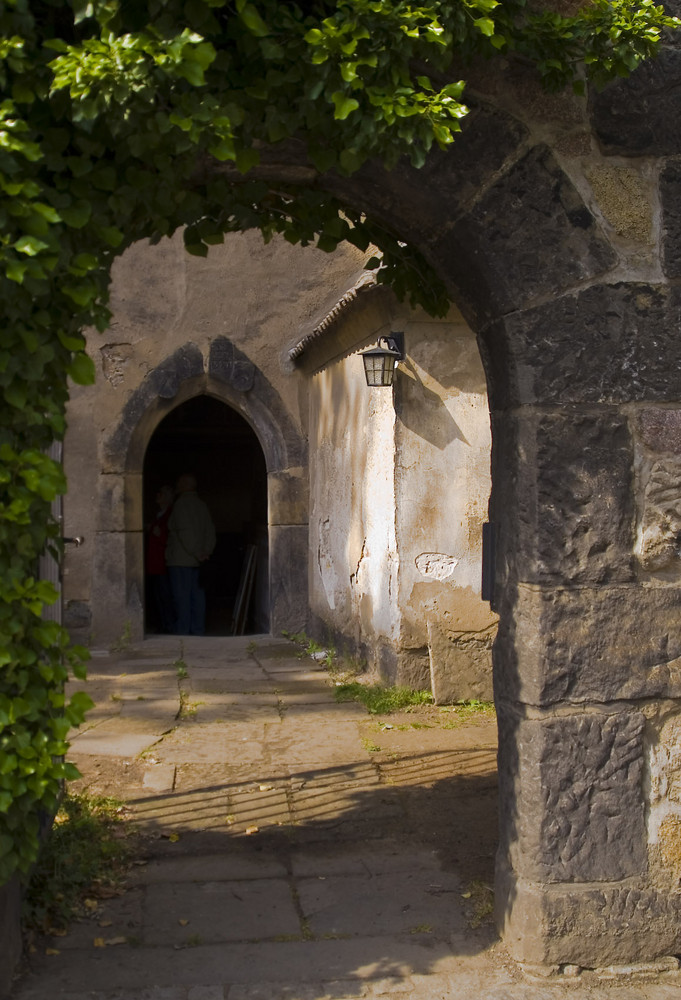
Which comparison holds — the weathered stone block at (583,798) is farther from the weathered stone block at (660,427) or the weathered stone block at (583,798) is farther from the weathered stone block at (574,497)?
the weathered stone block at (660,427)

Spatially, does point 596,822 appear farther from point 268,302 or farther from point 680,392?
point 268,302

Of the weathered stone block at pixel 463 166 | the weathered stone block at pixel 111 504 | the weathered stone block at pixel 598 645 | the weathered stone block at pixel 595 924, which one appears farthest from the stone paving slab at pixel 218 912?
the weathered stone block at pixel 111 504

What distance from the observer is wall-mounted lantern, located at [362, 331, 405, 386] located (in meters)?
6.43

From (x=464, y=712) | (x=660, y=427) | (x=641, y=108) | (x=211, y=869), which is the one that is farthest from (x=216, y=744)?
(x=641, y=108)

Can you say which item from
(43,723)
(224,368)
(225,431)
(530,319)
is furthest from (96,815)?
(225,431)

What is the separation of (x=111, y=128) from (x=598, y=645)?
6.33 feet

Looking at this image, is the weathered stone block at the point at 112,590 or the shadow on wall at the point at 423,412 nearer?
the shadow on wall at the point at 423,412

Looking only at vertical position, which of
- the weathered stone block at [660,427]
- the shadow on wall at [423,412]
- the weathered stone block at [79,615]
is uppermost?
the shadow on wall at [423,412]

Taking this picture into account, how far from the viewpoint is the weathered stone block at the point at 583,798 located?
3.05m

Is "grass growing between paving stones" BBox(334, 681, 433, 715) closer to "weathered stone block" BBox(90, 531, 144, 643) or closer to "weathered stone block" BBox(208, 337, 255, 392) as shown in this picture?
"weathered stone block" BBox(90, 531, 144, 643)

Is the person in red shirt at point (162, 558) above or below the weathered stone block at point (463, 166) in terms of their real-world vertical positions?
below

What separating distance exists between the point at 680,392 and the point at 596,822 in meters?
1.30

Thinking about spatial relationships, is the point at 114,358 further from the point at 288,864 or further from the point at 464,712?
the point at 288,864

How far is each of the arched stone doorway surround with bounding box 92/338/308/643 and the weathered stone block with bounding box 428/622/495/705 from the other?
3019mm
